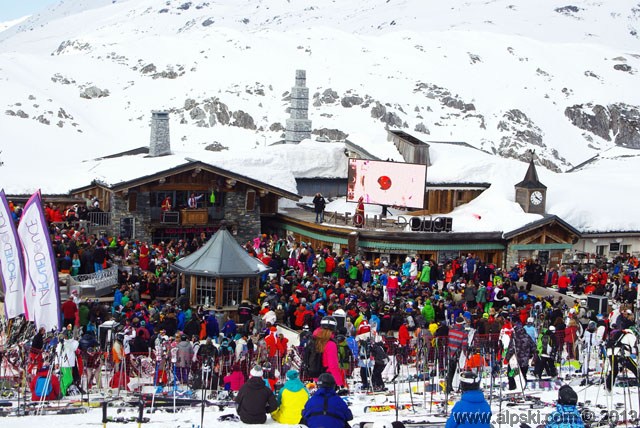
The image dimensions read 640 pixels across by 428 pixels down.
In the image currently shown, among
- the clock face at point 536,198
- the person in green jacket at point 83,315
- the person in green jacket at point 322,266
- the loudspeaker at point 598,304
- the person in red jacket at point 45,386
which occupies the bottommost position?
the person in red jacket at point 45,386

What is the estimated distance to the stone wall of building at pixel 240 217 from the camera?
1618 inches

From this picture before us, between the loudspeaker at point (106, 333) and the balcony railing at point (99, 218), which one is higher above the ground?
the balcony railing at point (99, 218)

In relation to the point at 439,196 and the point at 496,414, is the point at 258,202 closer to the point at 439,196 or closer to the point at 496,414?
the point at 439,196

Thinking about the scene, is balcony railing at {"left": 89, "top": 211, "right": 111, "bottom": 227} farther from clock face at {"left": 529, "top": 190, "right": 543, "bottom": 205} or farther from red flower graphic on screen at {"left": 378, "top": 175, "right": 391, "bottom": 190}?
clock face at {"left": 529, "top": 190, "right": 543, "bottom": 205}

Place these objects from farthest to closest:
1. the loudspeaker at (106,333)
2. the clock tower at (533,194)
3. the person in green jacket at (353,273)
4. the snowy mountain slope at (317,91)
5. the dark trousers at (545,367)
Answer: the snowy mountain slope at (317,91), the clock tower at (533,194), the person in green jacket at (353,273), the loudspeaker at (106,333), the dark trousers at (545,367)

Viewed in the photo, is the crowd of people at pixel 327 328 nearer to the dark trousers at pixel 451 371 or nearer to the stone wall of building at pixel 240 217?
the dark trousers at pixel 451 371

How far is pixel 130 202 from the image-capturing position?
129ft

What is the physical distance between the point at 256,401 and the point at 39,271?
785 centimetres

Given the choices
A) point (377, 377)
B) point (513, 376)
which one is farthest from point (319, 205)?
point (513, 376)

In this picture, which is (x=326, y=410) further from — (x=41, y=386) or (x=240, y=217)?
(x=240, y=217)

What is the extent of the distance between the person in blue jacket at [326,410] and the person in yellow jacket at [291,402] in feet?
5.62

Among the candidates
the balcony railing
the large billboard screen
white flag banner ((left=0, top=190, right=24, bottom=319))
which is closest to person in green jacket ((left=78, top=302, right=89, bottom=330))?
white flag banner ((left=0, top=190, right=24, bottom=319))

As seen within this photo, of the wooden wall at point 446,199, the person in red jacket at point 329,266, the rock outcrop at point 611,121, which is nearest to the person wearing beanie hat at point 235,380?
the person in red jacket at point 329,266

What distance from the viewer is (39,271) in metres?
20.5
